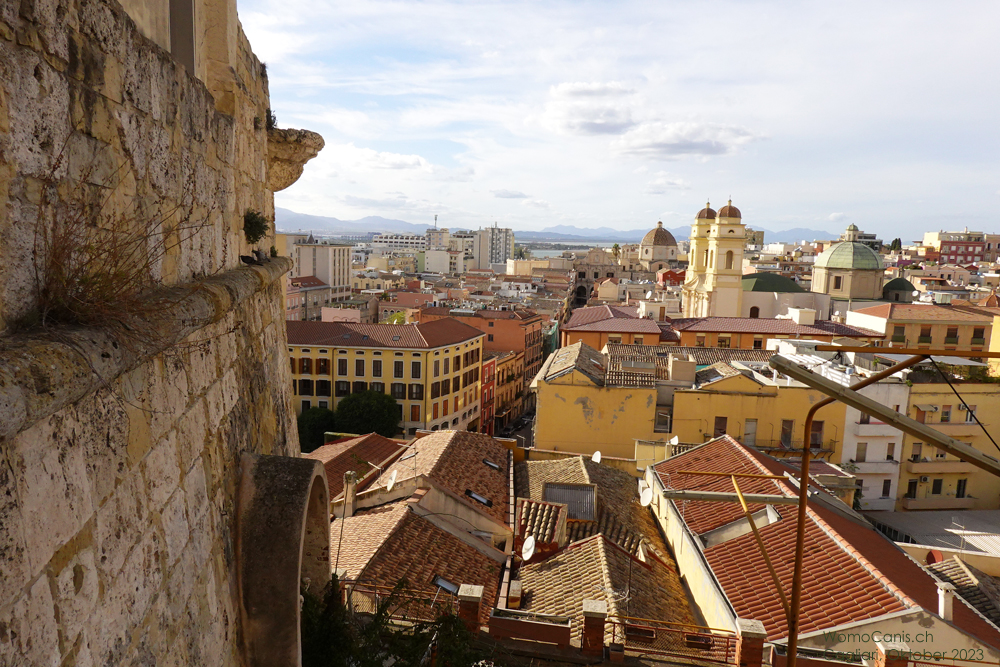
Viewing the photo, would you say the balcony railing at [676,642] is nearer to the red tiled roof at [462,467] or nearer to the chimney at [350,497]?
the red tiled roof at [462,467]

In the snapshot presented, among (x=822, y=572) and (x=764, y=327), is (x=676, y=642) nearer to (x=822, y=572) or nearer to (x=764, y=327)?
(x=822, y=572)

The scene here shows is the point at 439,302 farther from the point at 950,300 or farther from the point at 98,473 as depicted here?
the point at 98,473

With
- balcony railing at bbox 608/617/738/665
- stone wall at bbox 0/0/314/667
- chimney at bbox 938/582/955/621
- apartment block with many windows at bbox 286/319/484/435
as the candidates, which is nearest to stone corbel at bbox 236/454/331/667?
stone wall at bbox 0/0/314/667

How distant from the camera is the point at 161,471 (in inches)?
106

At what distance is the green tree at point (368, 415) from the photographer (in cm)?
3481

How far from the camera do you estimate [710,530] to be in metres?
12.2

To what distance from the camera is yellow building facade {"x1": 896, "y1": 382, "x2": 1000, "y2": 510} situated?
2125 centimetres

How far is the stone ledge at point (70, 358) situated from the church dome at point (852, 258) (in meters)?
54.6

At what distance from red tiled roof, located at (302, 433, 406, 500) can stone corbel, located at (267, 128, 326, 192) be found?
32.5ft

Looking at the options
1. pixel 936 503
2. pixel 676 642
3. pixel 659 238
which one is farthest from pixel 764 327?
pixel 659 238

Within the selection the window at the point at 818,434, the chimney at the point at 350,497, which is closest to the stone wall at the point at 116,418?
the chimney at the point at 350,497

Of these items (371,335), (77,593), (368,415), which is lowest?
(368,415)

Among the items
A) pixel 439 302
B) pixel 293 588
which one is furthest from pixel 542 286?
pixel 293 588

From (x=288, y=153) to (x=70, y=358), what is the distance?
191 inches
